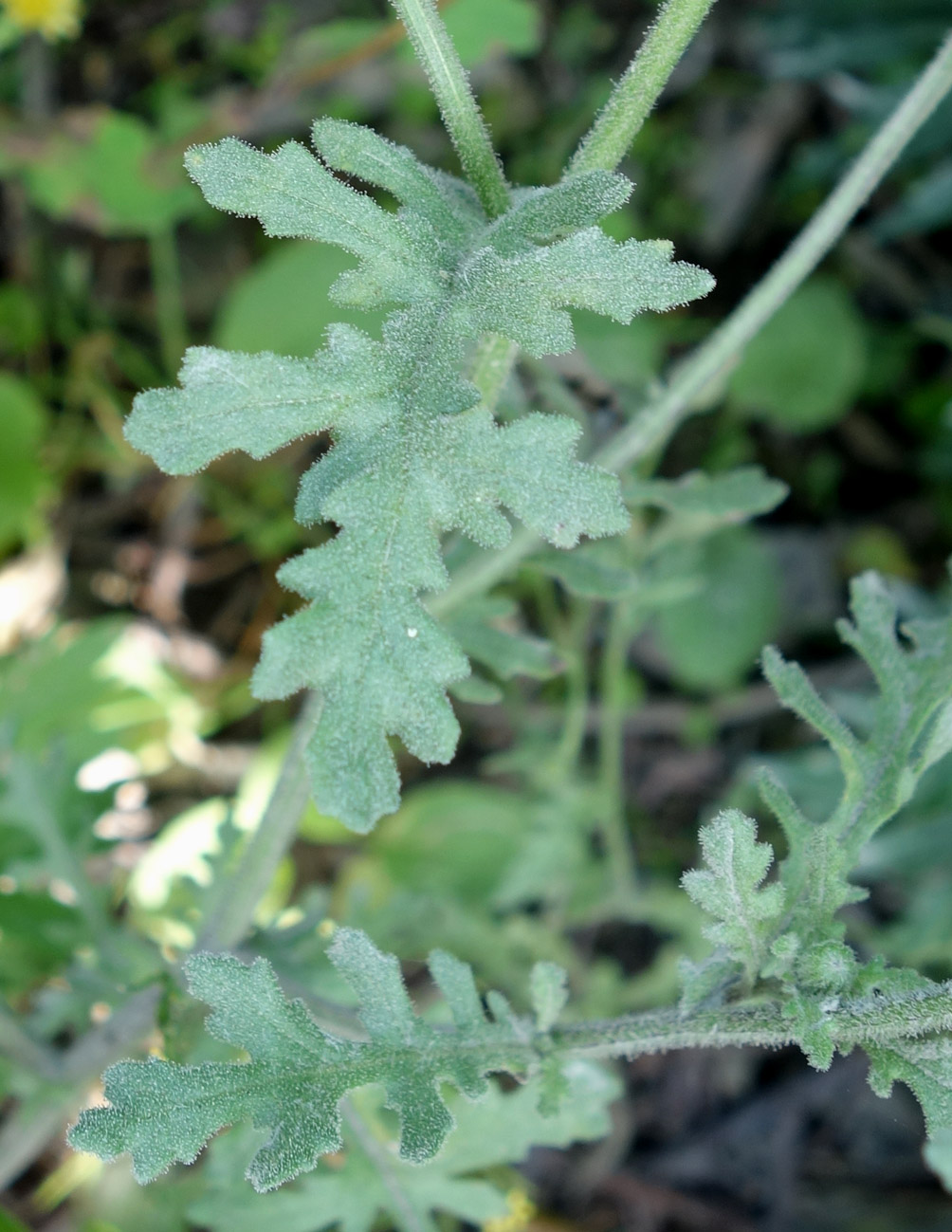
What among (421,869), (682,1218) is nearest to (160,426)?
(421,869)

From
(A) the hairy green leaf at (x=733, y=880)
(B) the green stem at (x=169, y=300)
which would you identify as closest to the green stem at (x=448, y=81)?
(A) the hairy green leaf at (x=733, y=880)

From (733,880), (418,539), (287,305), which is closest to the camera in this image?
(418,539)

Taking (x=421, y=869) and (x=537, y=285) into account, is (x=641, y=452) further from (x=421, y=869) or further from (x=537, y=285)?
(x=421, y=869)

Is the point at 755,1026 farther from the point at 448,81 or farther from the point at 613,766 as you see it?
the point at 613,766

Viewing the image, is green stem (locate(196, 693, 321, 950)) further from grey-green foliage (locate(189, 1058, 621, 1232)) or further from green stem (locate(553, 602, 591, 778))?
green stem (locate(553, 602, 591, 778))

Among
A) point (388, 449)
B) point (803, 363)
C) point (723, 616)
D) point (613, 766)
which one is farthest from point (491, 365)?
point (803, 363)

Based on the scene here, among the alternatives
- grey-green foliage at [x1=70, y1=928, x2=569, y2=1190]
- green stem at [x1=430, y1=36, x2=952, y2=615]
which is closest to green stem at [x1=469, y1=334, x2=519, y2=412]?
green stem at [x1=430, y1=36, x2=952, y2=615]

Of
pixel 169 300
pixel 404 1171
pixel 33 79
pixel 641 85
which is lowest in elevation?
pixel 404 1171
